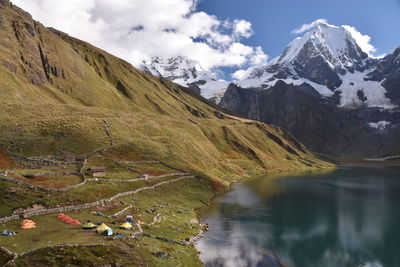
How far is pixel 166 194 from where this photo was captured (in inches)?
4441

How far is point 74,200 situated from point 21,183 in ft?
38.6

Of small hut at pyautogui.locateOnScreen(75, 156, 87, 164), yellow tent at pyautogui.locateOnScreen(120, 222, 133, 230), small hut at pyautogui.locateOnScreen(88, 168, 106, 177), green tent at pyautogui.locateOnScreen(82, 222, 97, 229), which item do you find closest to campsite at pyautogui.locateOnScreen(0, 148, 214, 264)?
yellow tent at pyautogui.locateOnScreen(120, 222, 133, 230)

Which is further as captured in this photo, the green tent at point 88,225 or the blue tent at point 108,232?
the green tent at point 88,225

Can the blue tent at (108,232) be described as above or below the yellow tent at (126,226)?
above

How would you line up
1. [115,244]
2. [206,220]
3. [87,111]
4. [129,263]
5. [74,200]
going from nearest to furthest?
[129,263], [115,244], [74,200], [206,220], [87,111]

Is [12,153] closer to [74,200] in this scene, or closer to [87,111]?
[74,200]

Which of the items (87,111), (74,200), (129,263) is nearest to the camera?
(129,263)

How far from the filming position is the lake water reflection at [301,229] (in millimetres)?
71750

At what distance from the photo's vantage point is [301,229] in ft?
310

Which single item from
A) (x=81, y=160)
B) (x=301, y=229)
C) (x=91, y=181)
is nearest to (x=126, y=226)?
(x=91, y=181)

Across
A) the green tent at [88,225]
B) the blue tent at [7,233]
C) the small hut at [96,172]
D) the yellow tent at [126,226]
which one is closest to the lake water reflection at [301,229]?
the yellow tent at [126,226]

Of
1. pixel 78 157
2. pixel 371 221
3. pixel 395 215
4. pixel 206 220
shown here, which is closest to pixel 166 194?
pixel 206 220

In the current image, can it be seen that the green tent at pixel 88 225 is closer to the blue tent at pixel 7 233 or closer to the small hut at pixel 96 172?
the blue tent at pixel 7 233

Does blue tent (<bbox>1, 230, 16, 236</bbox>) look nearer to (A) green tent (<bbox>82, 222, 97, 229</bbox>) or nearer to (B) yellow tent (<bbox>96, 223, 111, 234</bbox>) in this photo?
(A) green tent (<bbox>82, 222, 97, 229</bbox>)
